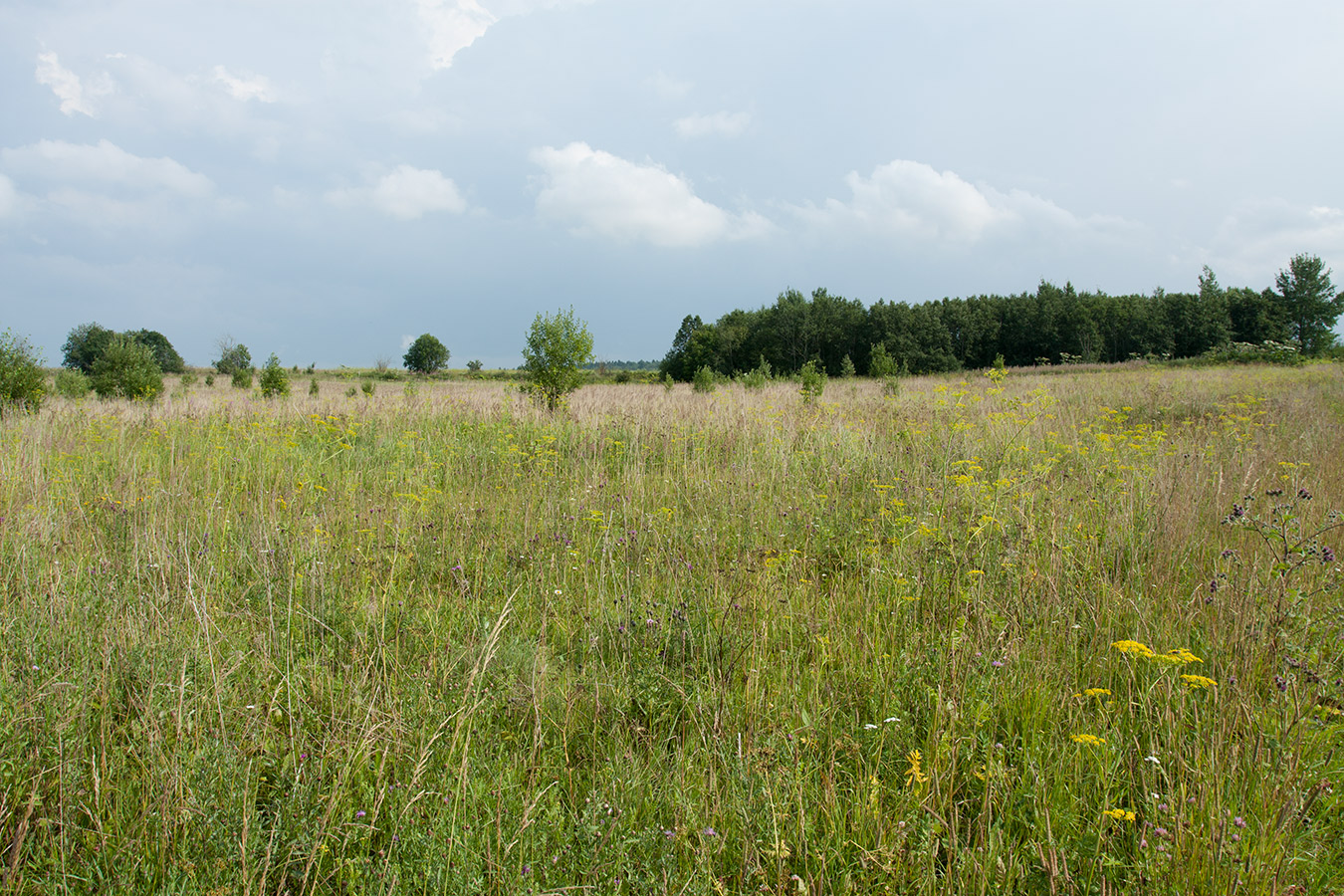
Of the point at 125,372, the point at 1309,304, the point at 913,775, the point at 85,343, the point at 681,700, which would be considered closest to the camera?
the point at 913,775

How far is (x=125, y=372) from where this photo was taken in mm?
15898

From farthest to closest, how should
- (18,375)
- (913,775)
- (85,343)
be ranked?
(85,343)
(18,375)
(913,775)

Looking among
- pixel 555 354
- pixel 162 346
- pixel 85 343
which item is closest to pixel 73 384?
pixel 555 354

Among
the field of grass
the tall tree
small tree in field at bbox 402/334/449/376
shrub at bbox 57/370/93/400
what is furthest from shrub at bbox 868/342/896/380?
small tree in field at bbox 402/334/449/376

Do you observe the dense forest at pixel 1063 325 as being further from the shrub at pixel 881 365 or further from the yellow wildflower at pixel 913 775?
the yellow wildflower at pixel 913 775

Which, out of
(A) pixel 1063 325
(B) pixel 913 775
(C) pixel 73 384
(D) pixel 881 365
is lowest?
(B) pixel 913 775

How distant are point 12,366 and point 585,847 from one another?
15.3 m

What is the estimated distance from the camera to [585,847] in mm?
1411

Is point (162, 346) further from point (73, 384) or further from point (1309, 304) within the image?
point (1309, 304)

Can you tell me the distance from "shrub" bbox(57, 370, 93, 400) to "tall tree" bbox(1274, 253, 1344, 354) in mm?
66005

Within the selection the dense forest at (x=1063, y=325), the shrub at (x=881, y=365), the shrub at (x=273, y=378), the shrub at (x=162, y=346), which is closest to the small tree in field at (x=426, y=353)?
the shrub at (x=162, y=346)

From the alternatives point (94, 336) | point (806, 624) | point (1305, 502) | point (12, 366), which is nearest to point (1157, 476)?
point (1305, 502)

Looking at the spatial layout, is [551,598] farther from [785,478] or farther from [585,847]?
[785,478]

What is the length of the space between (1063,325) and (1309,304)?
49.6 ft
